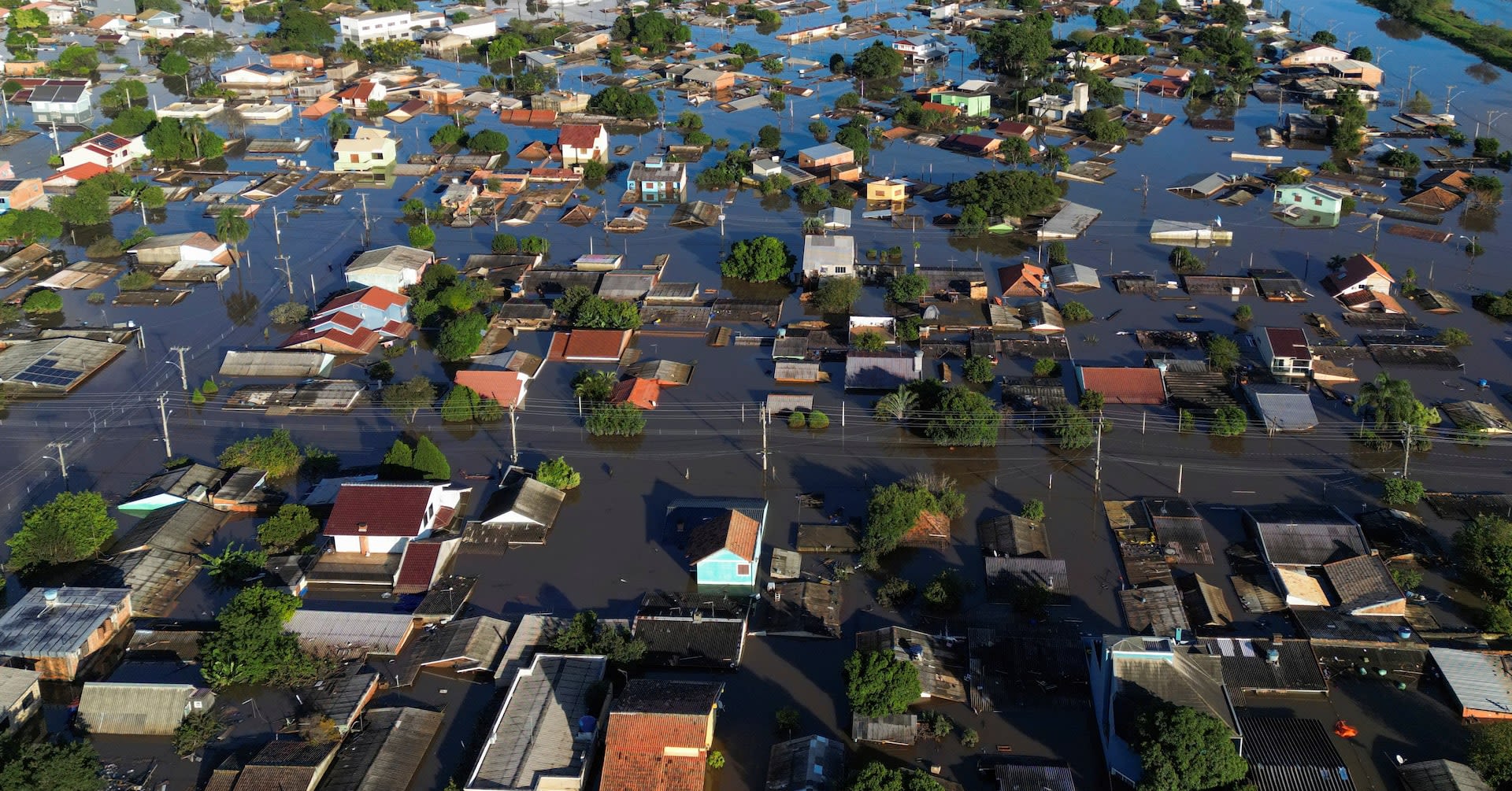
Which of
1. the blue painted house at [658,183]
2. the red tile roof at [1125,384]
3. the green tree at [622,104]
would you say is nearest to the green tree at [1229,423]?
the red tile roof at [1125,384]

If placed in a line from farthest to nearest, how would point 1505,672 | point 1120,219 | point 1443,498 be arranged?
1. point 1120,219
2. point 1443,498
3. point 1505,672

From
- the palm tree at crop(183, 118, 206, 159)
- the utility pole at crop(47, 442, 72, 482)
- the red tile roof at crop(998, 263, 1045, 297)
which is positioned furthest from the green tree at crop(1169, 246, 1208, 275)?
the palm tree at crop(183, 118, 206, 159)

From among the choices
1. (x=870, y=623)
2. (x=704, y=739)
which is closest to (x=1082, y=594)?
(x=870, y=623)

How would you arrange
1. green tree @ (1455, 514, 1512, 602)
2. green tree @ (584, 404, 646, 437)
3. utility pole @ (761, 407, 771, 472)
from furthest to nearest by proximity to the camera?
1. green tree @ (584, 404, 646, 437)
2. utility pole @ (761, 407, 771, 472)
3. green tree @ (1455, 514, 1512, 602)

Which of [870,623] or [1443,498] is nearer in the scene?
[870,623]

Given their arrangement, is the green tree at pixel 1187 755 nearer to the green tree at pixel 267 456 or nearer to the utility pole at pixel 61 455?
the green tree at pixel 267 456

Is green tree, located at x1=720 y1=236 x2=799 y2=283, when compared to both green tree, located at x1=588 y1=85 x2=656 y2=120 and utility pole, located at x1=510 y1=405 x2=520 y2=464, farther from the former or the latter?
green tree, located at x1=588 y1=85 x2=656 y2=120

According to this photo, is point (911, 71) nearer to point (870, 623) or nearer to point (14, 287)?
point (14, 287)
